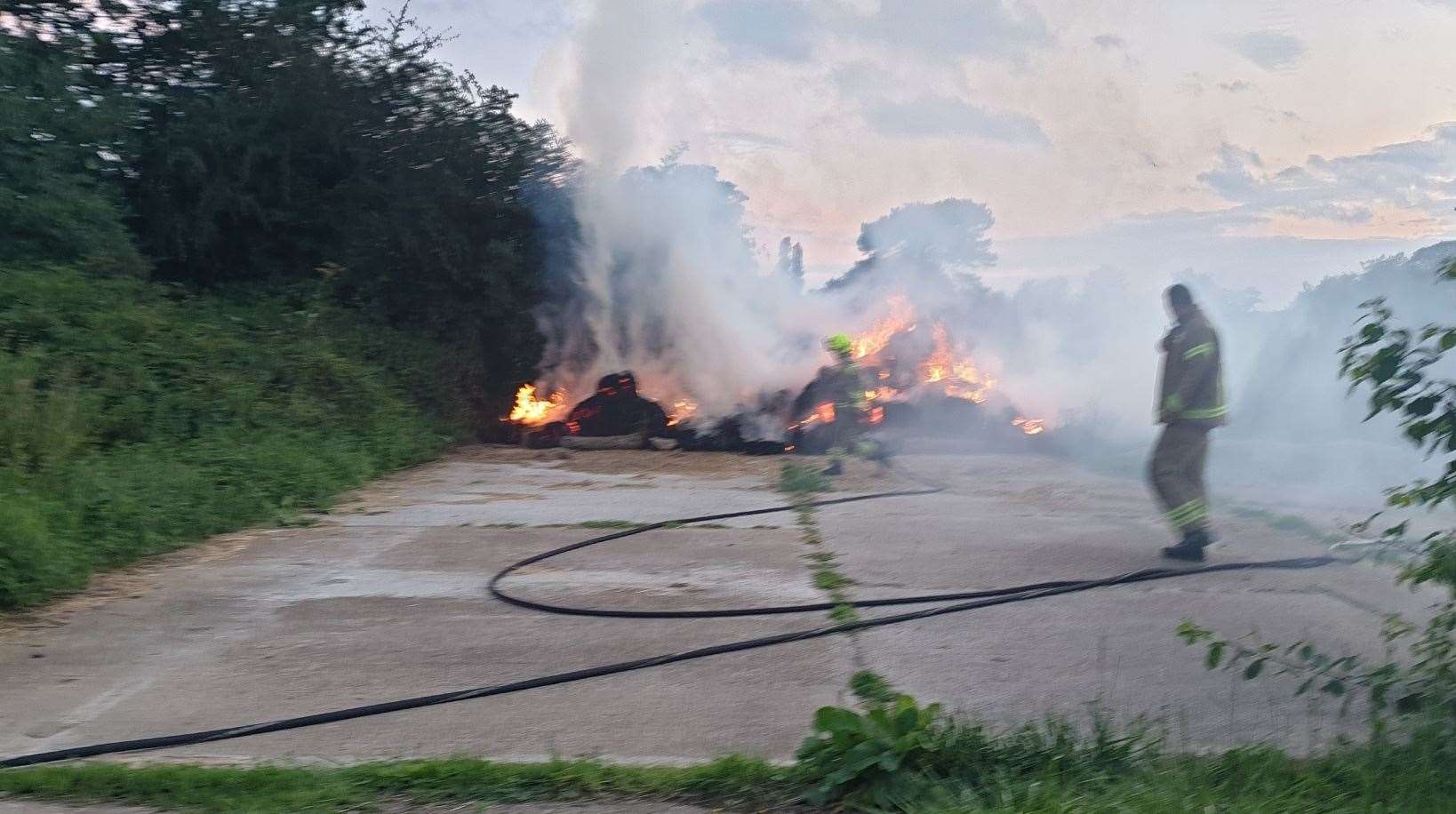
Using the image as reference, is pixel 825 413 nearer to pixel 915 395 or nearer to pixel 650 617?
pixel 915 395

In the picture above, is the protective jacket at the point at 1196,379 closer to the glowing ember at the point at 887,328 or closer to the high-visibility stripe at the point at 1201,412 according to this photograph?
the high-visibility stripe at the point at 1201,412

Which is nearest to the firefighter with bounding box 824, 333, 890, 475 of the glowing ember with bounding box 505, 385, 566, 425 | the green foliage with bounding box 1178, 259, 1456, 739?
the glowing ember with bounding box 505, 385, 566, 425

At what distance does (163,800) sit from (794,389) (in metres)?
12.2

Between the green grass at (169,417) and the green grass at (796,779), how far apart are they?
117 inches

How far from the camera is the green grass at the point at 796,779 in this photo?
3.90m

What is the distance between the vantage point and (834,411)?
15.0 meters

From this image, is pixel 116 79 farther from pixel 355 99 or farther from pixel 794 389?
pixel 794 389

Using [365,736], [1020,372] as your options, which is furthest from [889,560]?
[1020,372]

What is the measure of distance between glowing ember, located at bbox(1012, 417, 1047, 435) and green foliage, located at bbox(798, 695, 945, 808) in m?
12.0

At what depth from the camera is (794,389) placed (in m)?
15.8

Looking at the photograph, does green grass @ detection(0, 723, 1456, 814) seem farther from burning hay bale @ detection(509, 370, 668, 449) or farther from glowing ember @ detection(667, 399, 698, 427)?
glowing ember @ detection(667, 399, 698, 427)

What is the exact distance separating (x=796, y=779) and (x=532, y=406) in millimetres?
12524

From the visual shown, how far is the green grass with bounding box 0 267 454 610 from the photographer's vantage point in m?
7.51

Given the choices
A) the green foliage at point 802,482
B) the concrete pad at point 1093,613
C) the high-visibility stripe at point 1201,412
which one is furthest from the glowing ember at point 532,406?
the high-visibility stripe at point 1201,412
